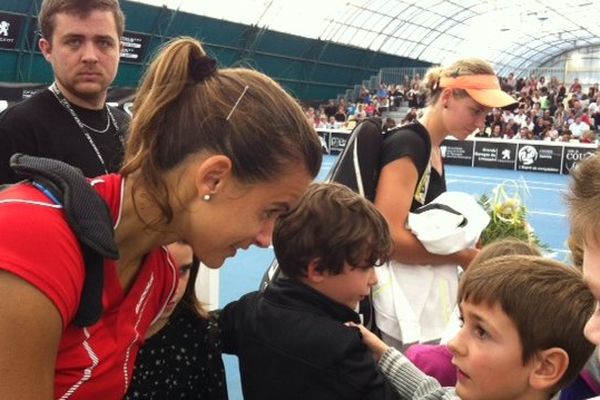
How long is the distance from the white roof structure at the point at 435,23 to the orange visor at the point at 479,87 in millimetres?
21759

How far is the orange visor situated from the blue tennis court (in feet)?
1.47

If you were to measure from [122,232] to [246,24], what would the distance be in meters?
25.8

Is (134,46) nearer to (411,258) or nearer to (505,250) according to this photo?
(411,258)

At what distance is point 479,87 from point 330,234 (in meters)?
1.18

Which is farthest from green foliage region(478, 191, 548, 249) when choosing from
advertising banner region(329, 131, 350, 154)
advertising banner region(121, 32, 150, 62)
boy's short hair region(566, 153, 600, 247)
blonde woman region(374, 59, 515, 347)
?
advertising banner region(121, 32, 150, 62)

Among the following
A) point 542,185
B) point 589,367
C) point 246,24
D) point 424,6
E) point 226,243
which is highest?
point 424,6

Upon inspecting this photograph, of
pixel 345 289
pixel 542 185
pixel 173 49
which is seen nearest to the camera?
pixel 173 49

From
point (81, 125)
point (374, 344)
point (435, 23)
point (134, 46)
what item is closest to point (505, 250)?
point (374, 344)

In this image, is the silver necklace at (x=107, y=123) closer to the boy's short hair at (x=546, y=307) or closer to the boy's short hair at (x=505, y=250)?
the boy's short hair at (x=505, y=250)

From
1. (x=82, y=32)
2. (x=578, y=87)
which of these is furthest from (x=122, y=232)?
(x=578, y=87)

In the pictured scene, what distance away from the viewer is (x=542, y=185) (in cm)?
1348

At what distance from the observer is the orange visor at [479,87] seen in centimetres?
268

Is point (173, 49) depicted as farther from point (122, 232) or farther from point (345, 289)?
point (345, 289)

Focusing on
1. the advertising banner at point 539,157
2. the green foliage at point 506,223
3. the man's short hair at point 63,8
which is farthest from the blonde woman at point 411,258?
the advertising banner at point 539,157
